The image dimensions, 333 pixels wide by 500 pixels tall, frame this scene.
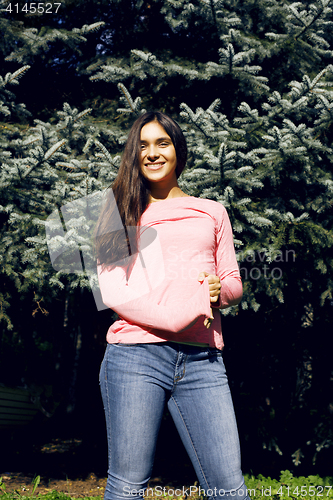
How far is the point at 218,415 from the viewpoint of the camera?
5.12 feet

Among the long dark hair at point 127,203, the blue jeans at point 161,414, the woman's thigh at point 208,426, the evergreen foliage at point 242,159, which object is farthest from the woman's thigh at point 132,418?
the evergreen foliage at point 242,159

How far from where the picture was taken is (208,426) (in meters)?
1.55

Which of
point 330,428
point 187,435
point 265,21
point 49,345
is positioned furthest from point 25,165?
point 49,345

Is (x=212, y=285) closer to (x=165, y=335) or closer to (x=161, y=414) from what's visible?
(x=165, y=335)

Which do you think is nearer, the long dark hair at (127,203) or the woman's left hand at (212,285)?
→ the woman's left hand at (212,285)

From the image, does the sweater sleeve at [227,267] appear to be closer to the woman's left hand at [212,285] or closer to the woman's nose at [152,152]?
the woman's left hand at [212,285]

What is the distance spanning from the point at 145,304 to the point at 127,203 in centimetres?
53

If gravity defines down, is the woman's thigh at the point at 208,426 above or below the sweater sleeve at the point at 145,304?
below

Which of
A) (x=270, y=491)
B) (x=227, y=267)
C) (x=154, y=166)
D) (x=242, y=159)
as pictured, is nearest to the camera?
(x=227, y=267)

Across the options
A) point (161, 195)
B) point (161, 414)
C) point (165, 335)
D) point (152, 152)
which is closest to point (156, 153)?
point (152, 152)

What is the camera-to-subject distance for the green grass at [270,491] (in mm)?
3234

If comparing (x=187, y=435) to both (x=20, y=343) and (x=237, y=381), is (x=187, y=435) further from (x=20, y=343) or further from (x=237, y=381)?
(x=20, y=343)

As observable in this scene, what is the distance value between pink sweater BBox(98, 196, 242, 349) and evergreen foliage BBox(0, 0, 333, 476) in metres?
0.99

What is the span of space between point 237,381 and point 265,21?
3.42m
